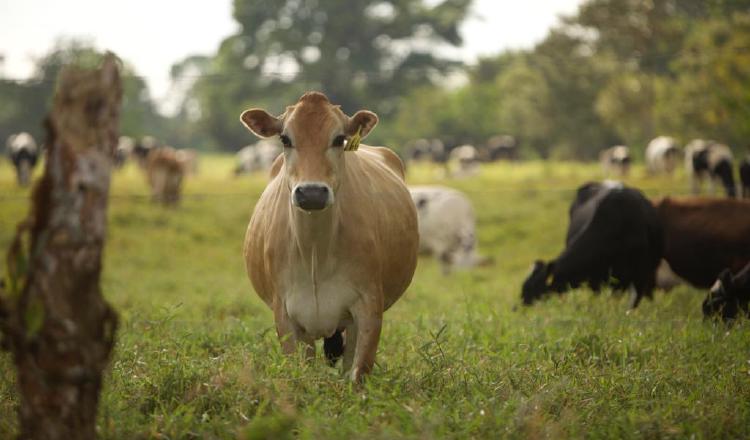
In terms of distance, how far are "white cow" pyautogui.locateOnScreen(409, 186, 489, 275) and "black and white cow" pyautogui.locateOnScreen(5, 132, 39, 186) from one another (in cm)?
1162

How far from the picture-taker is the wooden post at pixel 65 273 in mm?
3307

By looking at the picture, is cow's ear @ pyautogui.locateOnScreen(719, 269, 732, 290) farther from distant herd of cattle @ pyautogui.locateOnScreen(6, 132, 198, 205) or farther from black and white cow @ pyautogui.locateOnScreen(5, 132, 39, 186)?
black and white cow @ pyautogui.locateOnScreen(5, 132, 39, 186)

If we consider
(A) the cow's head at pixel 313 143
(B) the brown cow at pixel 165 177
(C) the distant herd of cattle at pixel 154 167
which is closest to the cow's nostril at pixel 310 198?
(A) the cow's head at pixel 313 143

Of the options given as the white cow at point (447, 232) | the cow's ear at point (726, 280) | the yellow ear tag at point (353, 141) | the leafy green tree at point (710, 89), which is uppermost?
the leafy green tree at point (710, 89)

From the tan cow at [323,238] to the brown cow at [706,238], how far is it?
17.8 ft

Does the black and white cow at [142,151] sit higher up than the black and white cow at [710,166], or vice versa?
the black and white cow at [142,151]

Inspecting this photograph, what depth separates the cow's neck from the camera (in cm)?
530

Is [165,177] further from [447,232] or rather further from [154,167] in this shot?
[447,232]

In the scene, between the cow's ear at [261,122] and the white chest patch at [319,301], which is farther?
the cow's ear at [261,122]

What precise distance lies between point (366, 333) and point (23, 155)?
20.3m

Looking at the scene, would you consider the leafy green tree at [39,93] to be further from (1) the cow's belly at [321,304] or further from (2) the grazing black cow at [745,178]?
(1) the cow's belly at [321,304]

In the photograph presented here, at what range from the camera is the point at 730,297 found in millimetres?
7836

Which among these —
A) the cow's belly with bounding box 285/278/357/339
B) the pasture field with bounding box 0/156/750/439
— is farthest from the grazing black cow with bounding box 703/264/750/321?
the cow's belly with bounding box 285/278/357/339

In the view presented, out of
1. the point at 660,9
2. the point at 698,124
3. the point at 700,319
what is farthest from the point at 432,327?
the point at 660,9
